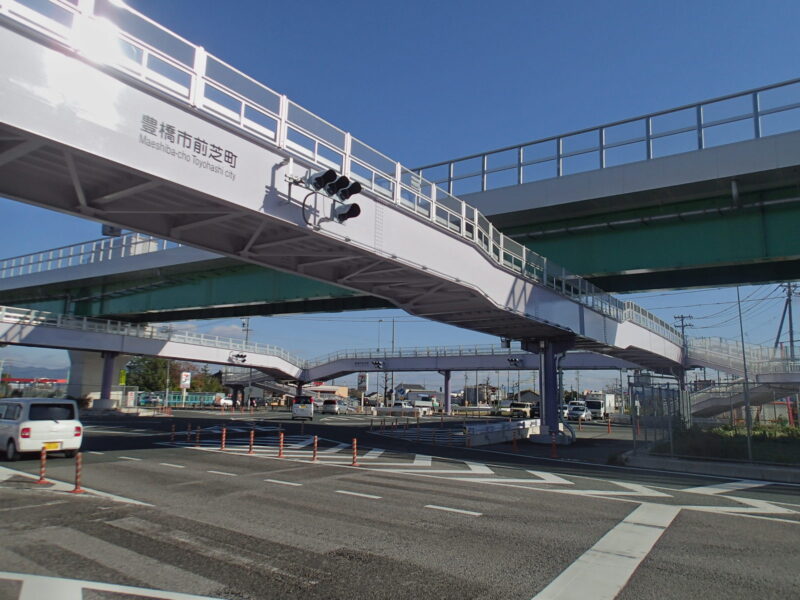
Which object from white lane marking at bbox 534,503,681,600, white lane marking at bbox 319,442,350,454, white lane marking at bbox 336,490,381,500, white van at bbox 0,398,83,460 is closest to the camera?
white lane marking at bbox 534,503,681,600

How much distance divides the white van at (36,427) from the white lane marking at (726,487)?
54.9ft

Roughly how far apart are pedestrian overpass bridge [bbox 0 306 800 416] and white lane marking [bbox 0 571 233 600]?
2544cm

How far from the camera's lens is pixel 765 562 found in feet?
23.6

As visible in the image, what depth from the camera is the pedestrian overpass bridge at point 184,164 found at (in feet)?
28.9

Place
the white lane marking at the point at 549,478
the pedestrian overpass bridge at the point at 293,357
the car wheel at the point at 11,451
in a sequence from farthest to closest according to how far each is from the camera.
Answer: the pedestrian overpass bridge at the point at 293,357 → the car wheel at the point at 11,451 → the white lane marking at the point at 549,478

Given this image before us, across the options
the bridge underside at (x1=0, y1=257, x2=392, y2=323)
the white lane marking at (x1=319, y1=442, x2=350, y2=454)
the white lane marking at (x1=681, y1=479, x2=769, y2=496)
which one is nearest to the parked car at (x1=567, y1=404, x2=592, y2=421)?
the bridge underside at (x1=0, y1=257, x2=392, y2=323)

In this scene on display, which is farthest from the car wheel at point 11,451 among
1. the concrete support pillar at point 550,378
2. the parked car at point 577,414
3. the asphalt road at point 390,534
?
the parked car at point 577,414

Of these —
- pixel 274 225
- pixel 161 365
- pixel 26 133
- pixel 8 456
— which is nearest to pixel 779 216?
pixel 274 225

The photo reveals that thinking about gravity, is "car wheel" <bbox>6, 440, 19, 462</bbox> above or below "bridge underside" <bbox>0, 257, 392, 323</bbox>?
below

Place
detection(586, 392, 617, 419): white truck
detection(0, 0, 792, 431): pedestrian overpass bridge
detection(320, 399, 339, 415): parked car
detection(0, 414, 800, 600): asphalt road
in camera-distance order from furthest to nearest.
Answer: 1. detection(586, 392, 617, 419): white truck
2. detection(320, 399, 339, 415): parked car
3. detection(0, 0, 792, 431): pedestrian overpass bridge
4. detection(0, 414, 800, 600): asphalt road

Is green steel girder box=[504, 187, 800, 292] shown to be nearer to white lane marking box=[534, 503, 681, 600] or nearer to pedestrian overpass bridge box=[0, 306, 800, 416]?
pedestrian overpass bridge box=[0, 306, 800, 416]

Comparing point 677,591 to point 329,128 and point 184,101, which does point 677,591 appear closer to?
point 184,101

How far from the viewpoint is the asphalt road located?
20.3ft

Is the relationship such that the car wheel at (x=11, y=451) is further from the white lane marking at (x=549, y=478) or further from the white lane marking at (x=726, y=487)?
the white lane marking at (x=726, y=487)
